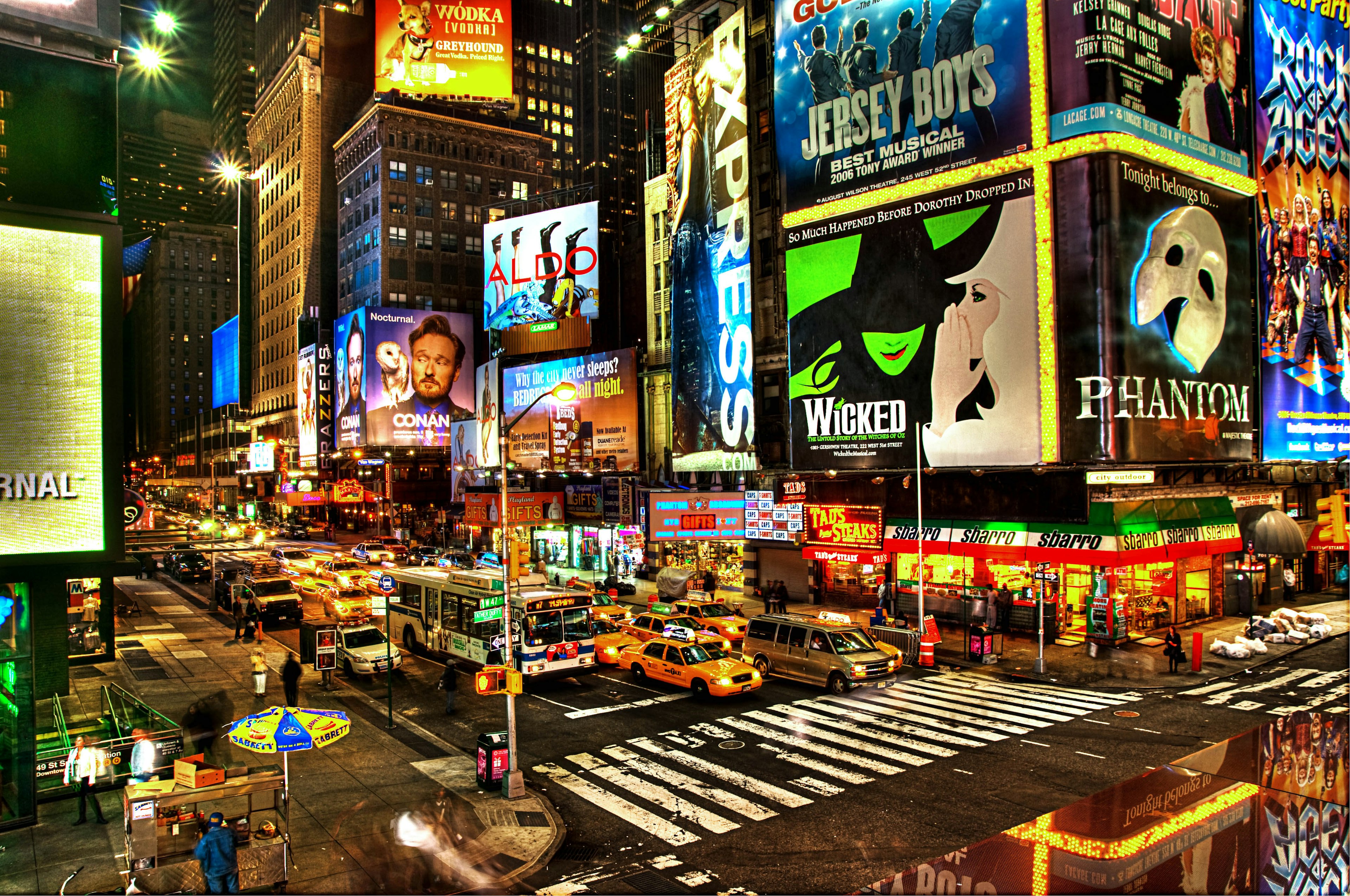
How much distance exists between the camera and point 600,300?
62938 millimetres

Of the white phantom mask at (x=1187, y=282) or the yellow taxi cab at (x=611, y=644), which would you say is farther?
the white phantom mask at (x=1187, y=282)

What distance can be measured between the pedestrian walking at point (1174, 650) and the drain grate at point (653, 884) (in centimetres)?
1966

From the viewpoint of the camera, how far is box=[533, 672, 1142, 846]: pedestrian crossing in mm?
14977

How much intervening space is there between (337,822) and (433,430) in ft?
249

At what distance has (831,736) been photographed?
19250mm

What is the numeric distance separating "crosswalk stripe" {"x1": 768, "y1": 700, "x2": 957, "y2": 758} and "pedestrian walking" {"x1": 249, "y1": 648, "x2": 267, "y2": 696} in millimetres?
13786

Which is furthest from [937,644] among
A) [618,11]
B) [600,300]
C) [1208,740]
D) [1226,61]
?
[618,11]

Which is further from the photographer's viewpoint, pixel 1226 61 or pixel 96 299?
pixel 1226 61

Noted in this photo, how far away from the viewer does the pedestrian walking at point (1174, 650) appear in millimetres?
25328

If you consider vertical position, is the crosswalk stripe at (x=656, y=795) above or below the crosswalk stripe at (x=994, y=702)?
above

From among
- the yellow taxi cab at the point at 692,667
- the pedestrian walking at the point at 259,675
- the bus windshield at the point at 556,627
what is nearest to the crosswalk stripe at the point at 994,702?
the yellow taxi cab at the point at 692,667

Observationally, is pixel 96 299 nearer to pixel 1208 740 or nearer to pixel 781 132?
pixel 1208 740

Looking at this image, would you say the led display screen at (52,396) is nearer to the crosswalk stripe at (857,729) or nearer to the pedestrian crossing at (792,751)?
the pedestrian crossing at (792,751)

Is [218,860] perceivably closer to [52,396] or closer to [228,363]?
[52,396]
